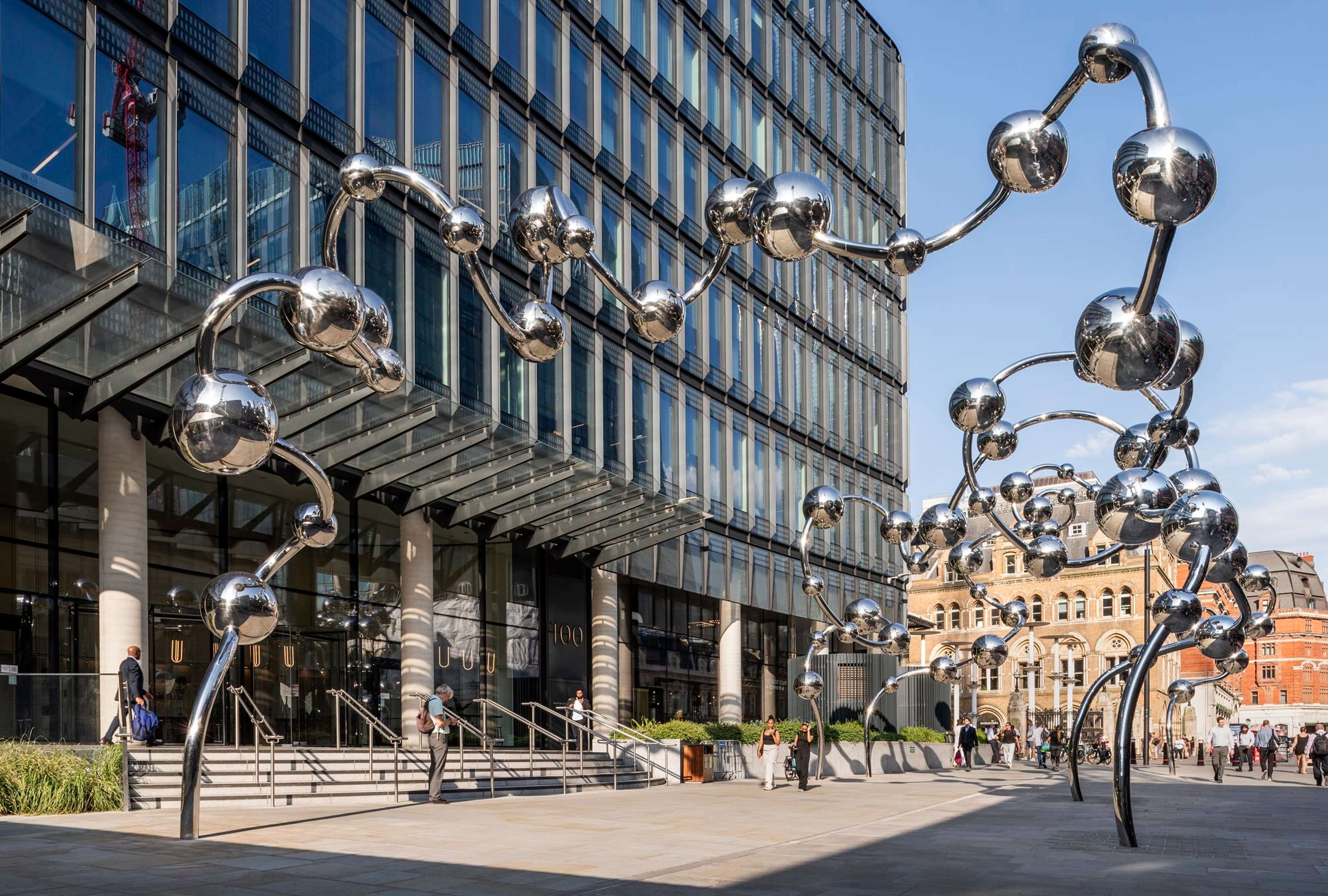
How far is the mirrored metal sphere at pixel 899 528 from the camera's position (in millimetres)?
22031

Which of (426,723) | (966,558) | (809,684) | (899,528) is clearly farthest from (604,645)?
(966,558)

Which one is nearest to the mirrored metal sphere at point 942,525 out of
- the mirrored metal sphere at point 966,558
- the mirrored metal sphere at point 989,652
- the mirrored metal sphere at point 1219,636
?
the mirrored metal sphere at point 966,558

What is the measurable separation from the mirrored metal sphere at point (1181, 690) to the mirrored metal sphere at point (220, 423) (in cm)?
2396

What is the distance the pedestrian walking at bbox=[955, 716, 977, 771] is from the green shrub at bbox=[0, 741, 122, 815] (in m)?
30.7

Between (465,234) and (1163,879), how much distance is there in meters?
8.87

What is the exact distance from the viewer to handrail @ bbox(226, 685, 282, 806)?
752 inches

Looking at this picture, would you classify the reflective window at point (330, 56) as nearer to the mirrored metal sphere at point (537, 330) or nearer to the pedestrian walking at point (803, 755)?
the pedestrian walking at point (803, 755)

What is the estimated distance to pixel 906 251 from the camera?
733 cm

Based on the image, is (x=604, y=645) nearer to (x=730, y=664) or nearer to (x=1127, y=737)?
(x=730, y=664)

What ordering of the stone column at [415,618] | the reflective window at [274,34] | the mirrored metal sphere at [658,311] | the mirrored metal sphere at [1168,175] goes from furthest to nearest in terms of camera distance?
the stone column at [415,618] < the reflective window at [274,34] < the mirrored metal sphere at [658,311] < the mirrored metal sphere at [1168,175]

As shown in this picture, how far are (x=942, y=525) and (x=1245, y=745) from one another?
3248 centimetres

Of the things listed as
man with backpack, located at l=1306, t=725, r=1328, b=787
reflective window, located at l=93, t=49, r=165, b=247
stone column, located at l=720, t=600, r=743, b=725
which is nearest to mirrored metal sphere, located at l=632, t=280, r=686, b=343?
reflective window, located at l=93, t=49, r=165, b=247

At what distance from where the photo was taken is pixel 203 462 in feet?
32.0

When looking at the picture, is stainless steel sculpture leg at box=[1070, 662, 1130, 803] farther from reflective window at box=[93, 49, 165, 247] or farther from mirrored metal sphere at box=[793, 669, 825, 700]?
reflective window at box=[93, 49, 165, 247]
